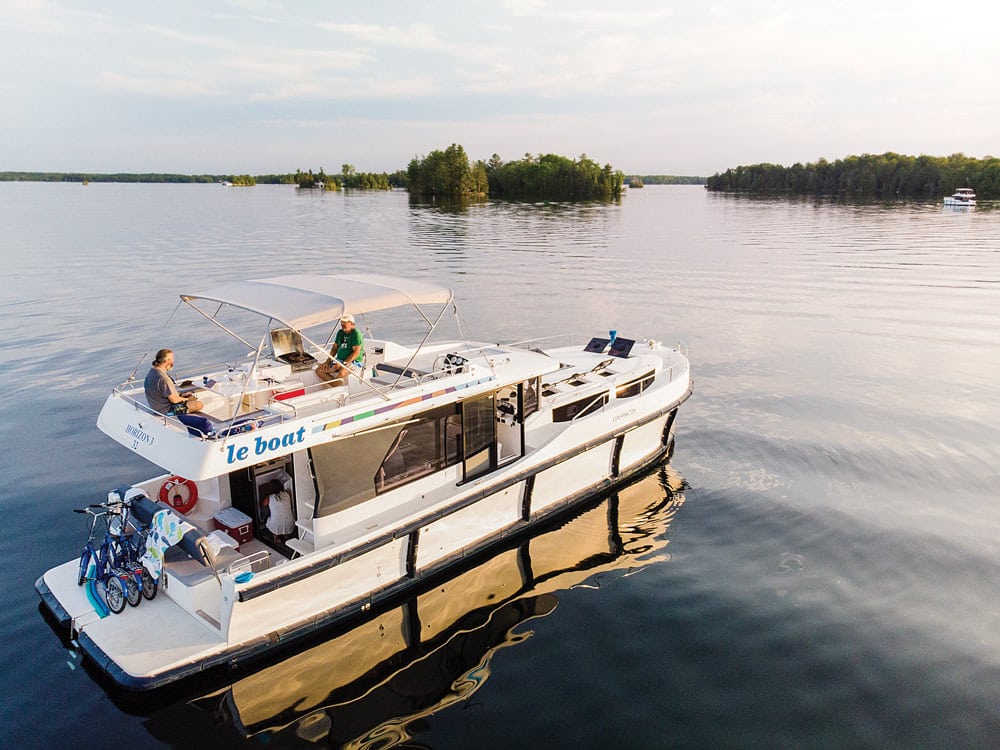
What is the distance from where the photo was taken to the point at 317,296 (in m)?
8.80

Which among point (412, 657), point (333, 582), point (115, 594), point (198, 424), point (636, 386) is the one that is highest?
point (198, 424)

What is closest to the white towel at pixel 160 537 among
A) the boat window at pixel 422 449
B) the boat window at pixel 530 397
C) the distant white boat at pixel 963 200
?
the boat window at pixel 422 449

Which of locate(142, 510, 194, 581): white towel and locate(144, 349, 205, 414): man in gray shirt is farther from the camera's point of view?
locate(144, 349, 205, 414): man in gray shirt

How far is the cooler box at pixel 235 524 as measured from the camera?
8719mm

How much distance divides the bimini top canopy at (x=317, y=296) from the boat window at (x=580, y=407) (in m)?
3.07

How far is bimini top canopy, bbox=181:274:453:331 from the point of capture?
826 cm

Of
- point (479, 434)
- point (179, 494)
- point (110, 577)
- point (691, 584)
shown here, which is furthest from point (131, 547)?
point (691, 584)

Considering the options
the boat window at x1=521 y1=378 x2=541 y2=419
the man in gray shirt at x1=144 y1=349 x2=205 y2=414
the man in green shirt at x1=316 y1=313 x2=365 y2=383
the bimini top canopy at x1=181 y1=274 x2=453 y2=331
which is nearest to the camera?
the man in gray shirt at x1=144 y1=349 x2=205 y2=414

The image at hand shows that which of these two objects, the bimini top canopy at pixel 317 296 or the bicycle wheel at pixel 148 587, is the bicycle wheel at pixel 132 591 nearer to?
the bicycle wheel at pixel 148 587

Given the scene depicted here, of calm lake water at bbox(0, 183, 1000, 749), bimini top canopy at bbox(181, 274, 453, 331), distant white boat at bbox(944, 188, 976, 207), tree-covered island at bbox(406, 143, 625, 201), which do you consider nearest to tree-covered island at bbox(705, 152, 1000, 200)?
distant white boat at bbox(944, 188, 976, 207)

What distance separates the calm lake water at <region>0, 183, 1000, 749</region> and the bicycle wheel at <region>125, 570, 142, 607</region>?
995 mm

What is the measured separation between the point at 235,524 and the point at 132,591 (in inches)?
54.0

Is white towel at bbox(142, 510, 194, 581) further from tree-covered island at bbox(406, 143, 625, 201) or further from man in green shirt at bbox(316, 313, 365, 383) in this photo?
tree-covered island at bbox(406, 143, 625, 201)

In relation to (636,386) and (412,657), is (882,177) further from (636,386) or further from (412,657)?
(412,657)
